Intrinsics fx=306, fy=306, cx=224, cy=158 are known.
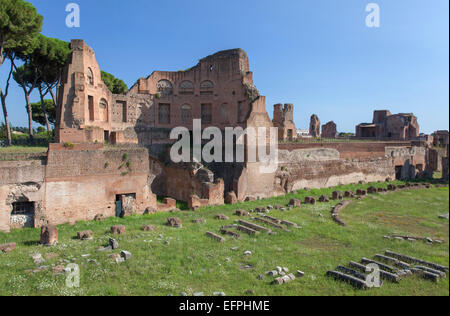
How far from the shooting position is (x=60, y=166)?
12289 millimetres

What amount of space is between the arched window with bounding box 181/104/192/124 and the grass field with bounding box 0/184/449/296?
550 inches

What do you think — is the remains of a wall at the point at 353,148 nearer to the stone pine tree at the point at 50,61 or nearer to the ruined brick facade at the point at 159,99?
the ruined brick facade at the point at 159,99

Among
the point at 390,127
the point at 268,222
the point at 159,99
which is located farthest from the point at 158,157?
the point at 390,127

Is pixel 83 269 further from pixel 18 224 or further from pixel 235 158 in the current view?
pixel 235 158

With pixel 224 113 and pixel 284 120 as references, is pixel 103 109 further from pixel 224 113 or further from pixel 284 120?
pixel 284 120

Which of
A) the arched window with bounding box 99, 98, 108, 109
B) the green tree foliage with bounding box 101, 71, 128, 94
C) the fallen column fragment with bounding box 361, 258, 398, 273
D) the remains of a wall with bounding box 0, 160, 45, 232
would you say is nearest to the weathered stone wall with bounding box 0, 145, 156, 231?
the remains of a wall with bounding box 0, 160, 45, 232

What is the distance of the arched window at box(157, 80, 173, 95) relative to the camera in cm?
2556

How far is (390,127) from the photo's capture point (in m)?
35.9

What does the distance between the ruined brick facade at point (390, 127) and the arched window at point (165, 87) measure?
956 inches

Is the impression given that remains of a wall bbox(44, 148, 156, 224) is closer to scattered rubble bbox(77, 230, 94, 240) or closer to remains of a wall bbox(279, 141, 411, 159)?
scattered rubble bbox(77, 230, 94, 240)

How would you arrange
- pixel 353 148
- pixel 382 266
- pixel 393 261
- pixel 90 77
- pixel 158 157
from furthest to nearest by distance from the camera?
pixel 353 148, pixel 90 77, pixel 158 157, pixel 393 261, pixel 382 266

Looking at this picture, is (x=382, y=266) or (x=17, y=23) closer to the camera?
(x=382, y=266)

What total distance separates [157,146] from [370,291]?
14963mm

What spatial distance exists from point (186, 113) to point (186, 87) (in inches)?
87.9
